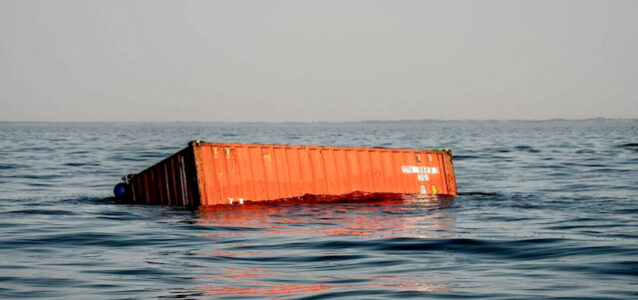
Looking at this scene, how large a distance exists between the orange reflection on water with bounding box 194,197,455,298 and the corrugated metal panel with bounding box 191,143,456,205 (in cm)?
69

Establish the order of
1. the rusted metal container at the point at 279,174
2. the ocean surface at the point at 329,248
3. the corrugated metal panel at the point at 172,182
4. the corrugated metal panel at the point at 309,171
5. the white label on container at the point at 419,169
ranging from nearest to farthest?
the ocean surface at the point at 329,248, the corrugated metal panel at the point at 172,182, the rusted metal container at the point at 279,174, the corrugated metal panel at the point at 309,171, the white label on container at the point at 419,169

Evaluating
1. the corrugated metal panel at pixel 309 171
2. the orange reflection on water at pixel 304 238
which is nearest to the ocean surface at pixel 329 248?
the orange reflection on water at pixel 304 238

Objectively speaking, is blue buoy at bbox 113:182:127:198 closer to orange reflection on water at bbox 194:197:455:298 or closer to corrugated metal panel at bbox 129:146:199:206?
corrugated metal panel at bbox 129:146:199:206

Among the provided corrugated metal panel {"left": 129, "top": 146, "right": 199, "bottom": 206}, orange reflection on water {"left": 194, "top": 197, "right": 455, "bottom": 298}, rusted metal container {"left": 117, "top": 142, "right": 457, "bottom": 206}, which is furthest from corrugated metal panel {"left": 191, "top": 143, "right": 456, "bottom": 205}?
orange reflection on water {"left": 194, "top": 197, "right": 455, "bottom": 298}

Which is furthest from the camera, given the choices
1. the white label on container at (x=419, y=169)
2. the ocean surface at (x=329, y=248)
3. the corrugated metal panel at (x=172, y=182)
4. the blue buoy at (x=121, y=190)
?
the white label on container at (x=419, y=169)

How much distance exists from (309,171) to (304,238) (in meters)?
9.19

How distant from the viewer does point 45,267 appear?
15.3 metres

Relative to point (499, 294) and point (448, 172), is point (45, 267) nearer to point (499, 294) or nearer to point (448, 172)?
point (499, 294)

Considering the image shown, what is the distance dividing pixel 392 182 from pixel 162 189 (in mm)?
8271

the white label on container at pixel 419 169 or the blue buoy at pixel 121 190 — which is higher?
the blue buoy at pixel 121 190

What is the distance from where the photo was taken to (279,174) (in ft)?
91.9

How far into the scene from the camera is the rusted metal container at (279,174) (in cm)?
2638

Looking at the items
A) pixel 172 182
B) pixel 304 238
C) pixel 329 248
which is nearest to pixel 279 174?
pixel 172 182

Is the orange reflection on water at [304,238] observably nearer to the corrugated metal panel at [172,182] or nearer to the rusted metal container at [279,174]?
the rusted metal container at [279,174]
